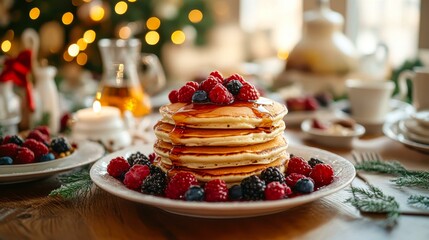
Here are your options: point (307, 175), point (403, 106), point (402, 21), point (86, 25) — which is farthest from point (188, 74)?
point (307, 175)

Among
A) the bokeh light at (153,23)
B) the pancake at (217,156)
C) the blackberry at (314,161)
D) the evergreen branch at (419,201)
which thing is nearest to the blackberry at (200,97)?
the pancake at (217,156)

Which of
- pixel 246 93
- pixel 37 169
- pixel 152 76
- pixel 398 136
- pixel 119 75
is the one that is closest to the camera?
pixel 246 93

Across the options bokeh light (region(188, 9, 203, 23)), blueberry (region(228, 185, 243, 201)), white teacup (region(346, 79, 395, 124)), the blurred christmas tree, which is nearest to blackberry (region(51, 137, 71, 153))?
blueberry (region(228, 185, 243, 201))

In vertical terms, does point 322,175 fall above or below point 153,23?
below

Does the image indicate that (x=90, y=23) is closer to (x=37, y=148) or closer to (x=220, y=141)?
(x=37, y=148)

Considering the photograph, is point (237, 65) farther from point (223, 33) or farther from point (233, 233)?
point (233, 233)

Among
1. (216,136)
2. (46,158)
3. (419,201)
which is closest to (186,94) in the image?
(216,136)
